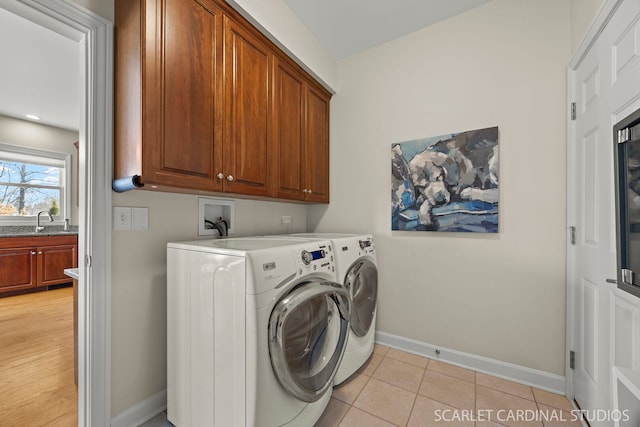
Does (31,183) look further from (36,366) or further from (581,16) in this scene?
(581,16)

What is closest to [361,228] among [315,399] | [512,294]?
[512,294]

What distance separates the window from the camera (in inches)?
154

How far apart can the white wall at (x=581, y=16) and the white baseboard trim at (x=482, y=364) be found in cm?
204

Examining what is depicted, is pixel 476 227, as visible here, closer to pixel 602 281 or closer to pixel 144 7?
pixel 602 281

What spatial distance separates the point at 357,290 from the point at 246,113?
140 centimetres

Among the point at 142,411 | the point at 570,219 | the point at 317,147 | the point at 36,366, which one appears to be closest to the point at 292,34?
the point at 317,147

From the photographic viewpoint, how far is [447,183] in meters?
1.98

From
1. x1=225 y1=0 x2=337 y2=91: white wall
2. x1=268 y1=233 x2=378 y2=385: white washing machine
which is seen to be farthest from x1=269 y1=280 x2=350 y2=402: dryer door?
x1=225 y1=0 x2=337 y2=91: white wall

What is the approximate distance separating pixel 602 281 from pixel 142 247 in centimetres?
234

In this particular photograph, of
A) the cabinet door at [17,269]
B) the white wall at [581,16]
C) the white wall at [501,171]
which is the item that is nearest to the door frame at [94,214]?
the white wall at [501,171]

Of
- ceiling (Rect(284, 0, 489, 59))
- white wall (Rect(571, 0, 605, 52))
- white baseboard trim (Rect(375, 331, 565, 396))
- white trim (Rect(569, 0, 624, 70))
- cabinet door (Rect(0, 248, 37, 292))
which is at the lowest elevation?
white baseboard trim (Rect(375, 331, 565, 396))

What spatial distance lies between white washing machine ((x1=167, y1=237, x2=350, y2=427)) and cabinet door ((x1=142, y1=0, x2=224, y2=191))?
0.41 m

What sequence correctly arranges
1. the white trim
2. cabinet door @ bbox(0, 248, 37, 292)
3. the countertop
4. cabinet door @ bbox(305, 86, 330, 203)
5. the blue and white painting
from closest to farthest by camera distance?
the white trim, the blue and white painting, cabinet door @ bbox(305, 86, 330, 203), cabinet door @ bbox(0, 248, 37, 292), the countertop

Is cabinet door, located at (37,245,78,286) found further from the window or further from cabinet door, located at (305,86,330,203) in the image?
cabinet door, located at (305,86,330,203)
